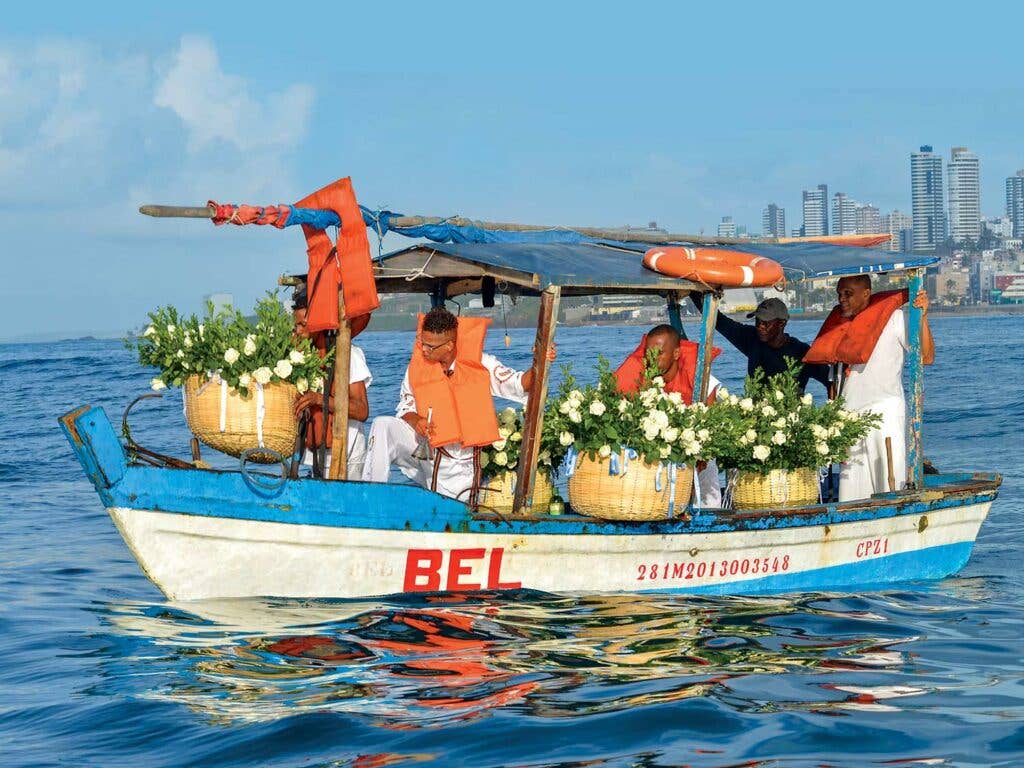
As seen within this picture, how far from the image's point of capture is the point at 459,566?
7.94m

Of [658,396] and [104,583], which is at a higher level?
[658,396]

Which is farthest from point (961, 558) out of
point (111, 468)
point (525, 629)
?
point (111, 468)

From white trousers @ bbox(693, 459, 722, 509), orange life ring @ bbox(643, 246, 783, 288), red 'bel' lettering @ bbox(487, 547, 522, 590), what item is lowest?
red 'bel' lettering @ bbox(487, 547, 522, 590)

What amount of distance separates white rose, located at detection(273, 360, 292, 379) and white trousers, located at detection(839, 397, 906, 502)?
4.38 metres

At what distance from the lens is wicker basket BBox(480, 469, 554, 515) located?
8680 millimetres

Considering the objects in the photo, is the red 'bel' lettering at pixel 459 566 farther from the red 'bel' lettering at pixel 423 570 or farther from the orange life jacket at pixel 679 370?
the orange life jacket at pixel 679 370

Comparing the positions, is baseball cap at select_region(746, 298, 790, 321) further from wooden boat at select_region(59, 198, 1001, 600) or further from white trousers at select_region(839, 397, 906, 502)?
white trousers at select_region(839, 397, 906, 502)

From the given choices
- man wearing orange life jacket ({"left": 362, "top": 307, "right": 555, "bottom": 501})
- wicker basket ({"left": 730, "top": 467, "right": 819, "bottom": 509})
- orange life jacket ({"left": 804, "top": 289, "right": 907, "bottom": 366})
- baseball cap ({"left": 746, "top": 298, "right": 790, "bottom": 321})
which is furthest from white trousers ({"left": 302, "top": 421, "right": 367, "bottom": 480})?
orange life jacket ({"left": 804, "top": 289, "right": 907, "bottom": 366})

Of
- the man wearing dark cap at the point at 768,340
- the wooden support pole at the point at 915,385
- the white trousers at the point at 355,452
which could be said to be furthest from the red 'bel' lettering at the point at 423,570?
the wooden support pole at the point at 915,385

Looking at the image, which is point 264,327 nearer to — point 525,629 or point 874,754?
point 525,629

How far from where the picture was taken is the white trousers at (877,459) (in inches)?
380

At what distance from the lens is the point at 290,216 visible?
758 cm

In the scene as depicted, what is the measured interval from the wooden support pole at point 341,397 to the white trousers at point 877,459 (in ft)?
13.0

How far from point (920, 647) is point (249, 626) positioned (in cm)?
388
